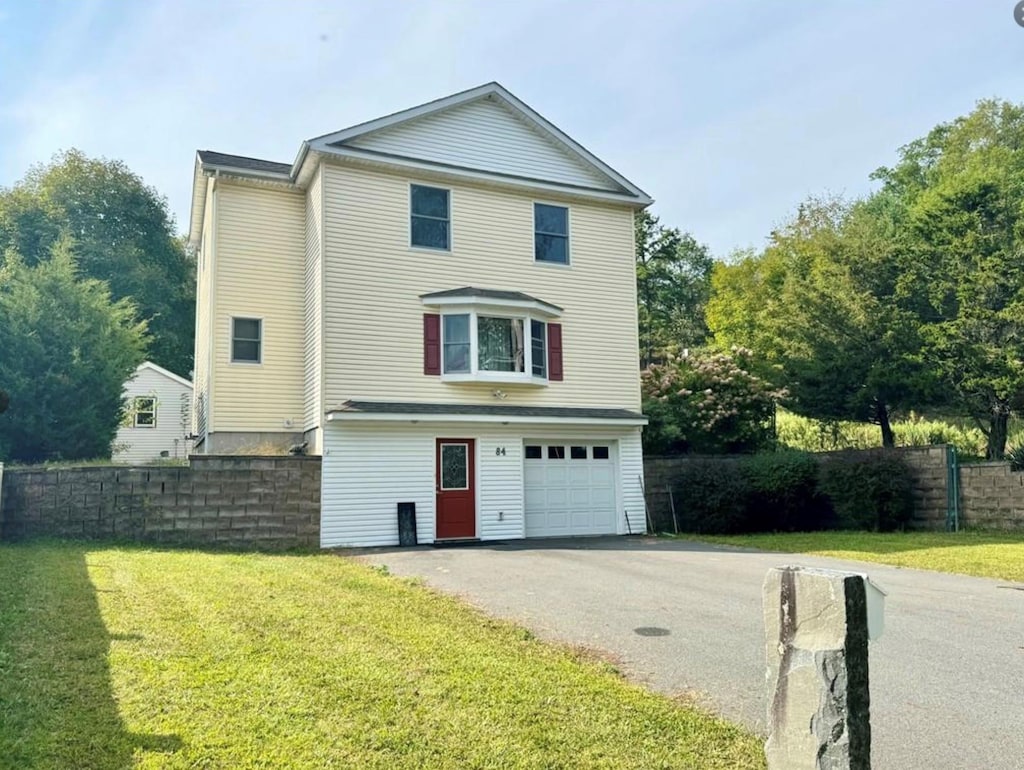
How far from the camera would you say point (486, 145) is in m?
16.9

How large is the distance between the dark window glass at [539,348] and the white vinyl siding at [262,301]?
507 centimetres

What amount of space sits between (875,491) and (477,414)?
8426 mm

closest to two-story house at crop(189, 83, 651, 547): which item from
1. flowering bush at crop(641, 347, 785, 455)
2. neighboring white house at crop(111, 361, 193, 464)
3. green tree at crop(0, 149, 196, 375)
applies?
flowering bush at crop(641, 347, 785, 455)

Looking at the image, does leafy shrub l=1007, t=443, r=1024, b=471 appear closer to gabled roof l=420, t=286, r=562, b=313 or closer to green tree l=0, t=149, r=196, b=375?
gabled roof l=420, t=286, r=562, b=313

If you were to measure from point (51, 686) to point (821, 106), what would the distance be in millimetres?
14051

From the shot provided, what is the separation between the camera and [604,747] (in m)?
3.88

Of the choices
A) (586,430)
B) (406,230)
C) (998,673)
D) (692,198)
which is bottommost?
(998,673)

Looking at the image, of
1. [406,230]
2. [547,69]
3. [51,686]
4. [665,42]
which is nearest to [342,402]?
[406,230]

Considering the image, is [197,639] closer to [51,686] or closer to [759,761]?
[51,686]

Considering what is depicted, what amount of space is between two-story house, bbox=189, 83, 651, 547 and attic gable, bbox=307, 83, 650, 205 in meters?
0.04

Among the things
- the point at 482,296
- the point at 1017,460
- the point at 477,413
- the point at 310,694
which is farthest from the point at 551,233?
the point at 310,694

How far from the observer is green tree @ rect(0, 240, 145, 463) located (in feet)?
54.7

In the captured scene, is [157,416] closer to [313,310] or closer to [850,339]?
[313,310]

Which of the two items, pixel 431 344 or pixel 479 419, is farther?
pixel 431 344
